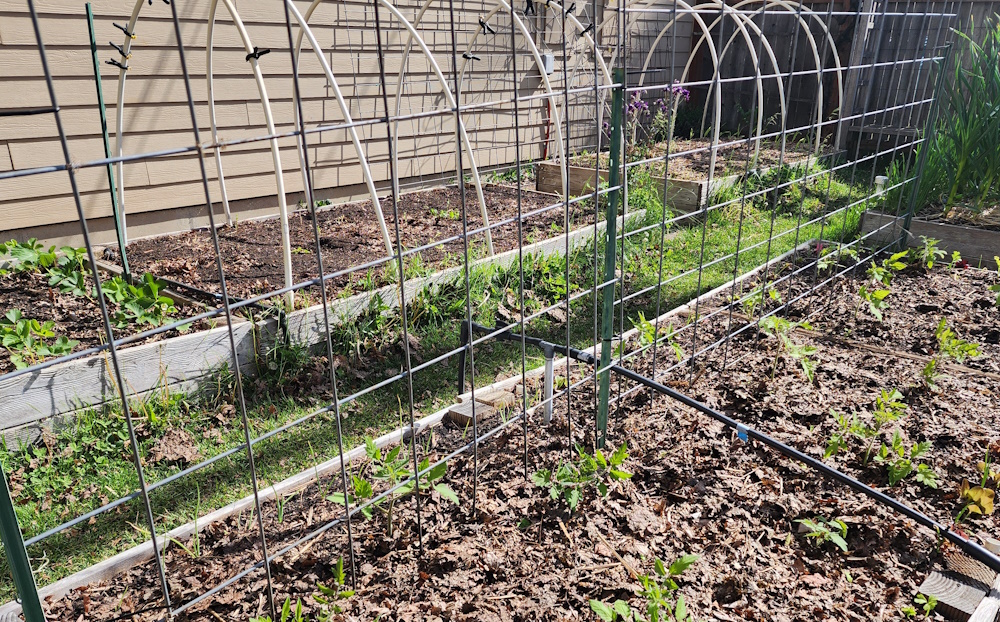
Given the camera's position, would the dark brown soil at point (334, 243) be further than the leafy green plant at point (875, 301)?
Yes

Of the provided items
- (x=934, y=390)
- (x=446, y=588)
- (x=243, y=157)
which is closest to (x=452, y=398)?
(x=446, y=588)

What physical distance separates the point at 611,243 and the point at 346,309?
148cm

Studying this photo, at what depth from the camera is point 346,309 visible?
324 cm

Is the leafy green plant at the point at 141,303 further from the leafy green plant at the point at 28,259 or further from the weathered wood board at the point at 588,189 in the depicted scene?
the weathered wood board at the point at 588,189

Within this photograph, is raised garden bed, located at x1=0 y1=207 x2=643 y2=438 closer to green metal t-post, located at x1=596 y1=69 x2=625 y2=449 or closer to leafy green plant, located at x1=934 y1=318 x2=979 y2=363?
green metal t-post, located at x1=596 y1=69 x2=625 y2=449

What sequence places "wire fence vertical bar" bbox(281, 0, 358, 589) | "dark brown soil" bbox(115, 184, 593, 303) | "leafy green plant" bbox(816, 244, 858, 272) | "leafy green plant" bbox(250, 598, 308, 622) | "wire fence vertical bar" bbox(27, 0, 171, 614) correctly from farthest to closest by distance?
"leafy green plant" bbox(816, 244, 858, 272), "dark brown soil" bbox(115, 184, 593, 303), "leafy green plant" bbox(250, 598, 308, 622), "wire fence vertical bar" bbox(281, 0, 358, 589), "wire fence vertical bar" bbox(27, 0, 171, 614)

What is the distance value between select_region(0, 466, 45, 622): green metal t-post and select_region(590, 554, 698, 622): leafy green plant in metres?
1.10

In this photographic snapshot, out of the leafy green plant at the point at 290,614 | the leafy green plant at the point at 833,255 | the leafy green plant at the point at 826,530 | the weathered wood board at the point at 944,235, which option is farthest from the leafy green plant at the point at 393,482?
the weathered wood board at the point at 944,235

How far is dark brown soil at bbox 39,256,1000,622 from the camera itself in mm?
1793

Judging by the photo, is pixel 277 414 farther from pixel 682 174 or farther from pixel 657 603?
pixel 682 174

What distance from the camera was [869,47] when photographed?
24.1 feet

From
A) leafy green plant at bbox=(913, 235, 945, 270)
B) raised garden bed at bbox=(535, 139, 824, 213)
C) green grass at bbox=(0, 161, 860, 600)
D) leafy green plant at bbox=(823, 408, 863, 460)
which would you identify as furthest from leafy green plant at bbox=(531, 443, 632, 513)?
raised garden bed at bbox=(535, 139, 824, 213)

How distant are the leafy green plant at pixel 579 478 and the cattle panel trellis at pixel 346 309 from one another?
5 centimetres

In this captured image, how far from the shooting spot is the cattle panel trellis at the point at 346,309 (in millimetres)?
1873
